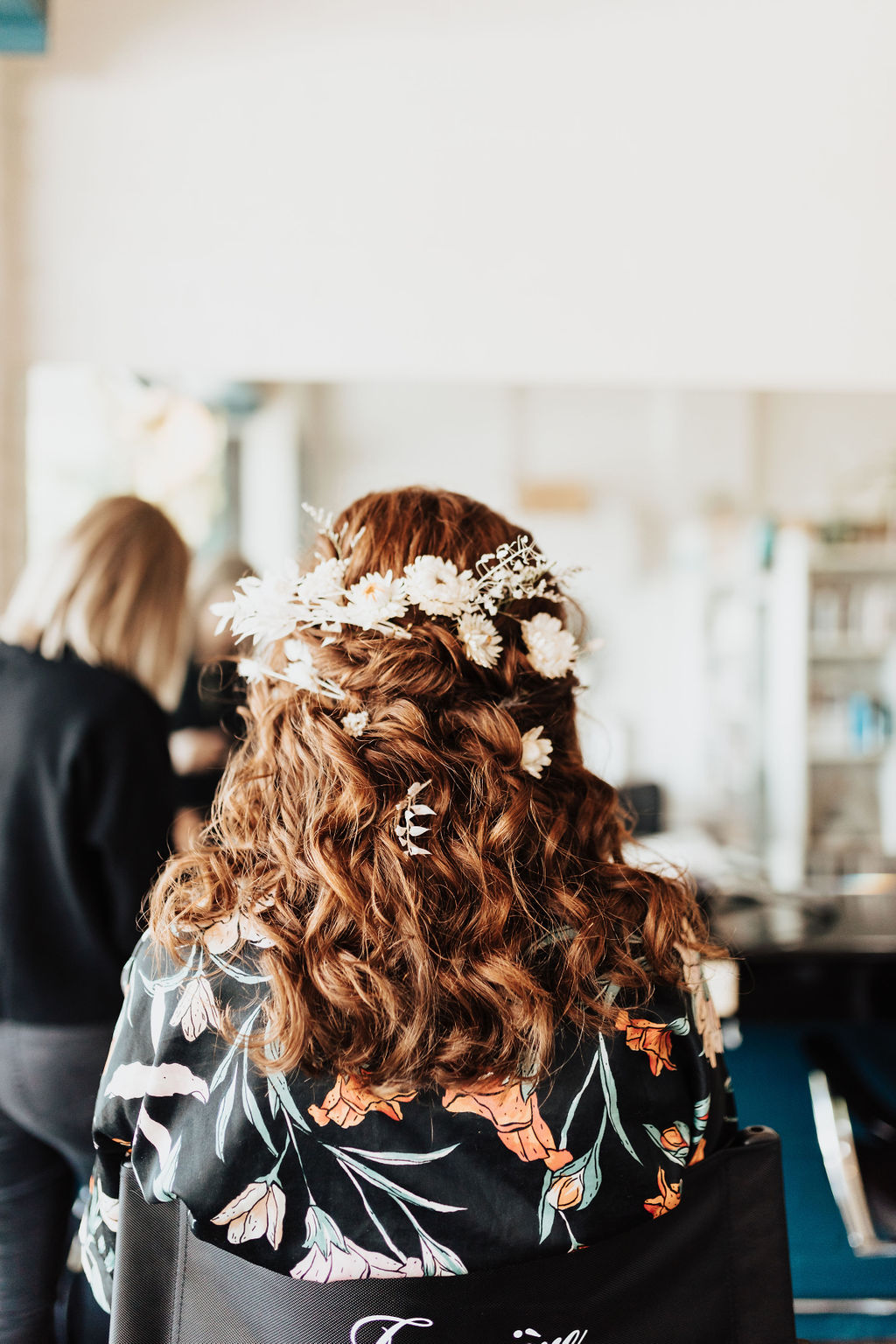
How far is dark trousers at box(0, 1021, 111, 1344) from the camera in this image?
1.35 meters

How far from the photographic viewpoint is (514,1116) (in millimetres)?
772

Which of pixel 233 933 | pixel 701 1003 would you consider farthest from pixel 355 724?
pixel 701 1003

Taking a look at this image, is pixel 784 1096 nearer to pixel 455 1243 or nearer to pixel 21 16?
pixel 455 1243

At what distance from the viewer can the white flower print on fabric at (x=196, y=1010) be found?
79 cm

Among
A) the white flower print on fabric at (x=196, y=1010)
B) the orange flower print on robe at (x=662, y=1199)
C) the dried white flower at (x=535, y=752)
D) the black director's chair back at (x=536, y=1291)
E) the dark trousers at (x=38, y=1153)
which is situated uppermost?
the dried white flower at (x=535, y=752)

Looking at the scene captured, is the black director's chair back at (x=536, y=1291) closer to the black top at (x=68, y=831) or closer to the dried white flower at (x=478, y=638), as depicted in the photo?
the dried white flower at (x=478, y=638)

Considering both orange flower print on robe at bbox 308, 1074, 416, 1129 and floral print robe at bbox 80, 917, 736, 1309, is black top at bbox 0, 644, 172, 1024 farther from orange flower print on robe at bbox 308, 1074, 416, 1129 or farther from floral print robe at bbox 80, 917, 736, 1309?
orange flower print on robe at bbox 308, 1074, 416, 1129

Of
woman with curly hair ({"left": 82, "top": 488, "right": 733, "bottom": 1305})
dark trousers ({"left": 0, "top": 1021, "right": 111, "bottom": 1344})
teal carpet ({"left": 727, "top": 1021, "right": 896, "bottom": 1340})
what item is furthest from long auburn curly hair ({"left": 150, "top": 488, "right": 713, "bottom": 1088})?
teal carpet ({"left": 727, "top": 1021, "right": 896, "bottom": 1340})

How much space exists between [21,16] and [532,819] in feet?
6.30

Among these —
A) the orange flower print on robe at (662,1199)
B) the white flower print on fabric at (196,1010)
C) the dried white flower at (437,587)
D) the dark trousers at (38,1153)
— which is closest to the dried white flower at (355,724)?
the dried white flower at (437,587)

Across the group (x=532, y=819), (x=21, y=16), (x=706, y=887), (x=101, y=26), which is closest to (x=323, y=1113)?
(x=532, y=819)

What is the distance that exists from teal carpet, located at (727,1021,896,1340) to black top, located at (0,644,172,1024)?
1442 mm

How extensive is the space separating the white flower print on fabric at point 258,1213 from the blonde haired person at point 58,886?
0.67 m

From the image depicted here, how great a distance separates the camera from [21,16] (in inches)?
70.7
